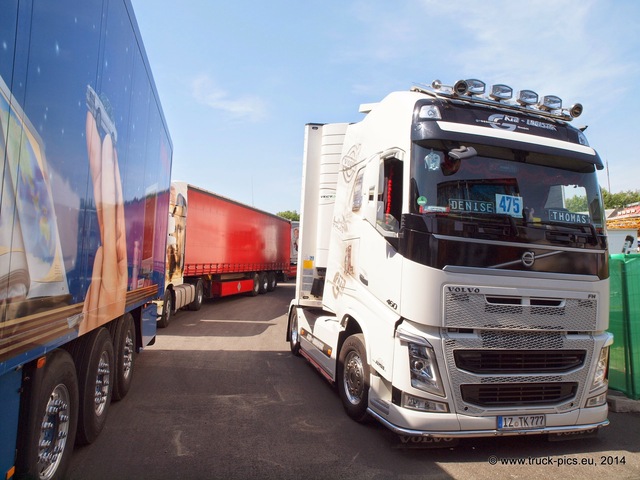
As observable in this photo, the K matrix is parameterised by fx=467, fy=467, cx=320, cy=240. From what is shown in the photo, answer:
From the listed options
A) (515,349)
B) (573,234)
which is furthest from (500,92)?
(515,349)

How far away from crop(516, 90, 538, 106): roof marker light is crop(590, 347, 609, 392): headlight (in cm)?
272

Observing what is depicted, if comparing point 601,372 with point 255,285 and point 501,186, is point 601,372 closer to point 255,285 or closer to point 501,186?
point 501,186

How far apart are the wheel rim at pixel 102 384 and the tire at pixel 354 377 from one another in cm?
256

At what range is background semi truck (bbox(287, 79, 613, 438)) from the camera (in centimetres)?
419

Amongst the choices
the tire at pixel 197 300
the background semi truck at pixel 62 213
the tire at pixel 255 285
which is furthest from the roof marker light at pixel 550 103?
the tire at pixel 255 285

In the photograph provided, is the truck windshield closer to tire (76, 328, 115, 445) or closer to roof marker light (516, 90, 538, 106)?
roof marker light (516, 90, 538, 106)

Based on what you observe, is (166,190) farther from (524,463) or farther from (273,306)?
(273,306)

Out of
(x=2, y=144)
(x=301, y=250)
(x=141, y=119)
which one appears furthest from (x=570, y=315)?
(x=141, y=119)

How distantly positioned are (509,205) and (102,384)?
4.33 metres

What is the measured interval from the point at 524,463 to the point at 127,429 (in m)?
3.85

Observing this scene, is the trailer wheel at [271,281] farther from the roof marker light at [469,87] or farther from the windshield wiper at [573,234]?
the windshield wiper at [573,234]

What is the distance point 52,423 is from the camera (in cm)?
321

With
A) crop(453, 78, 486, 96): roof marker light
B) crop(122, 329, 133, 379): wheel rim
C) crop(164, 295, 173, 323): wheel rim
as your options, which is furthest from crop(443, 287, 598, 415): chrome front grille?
crop(164, 295, 173, 323): wheel rim

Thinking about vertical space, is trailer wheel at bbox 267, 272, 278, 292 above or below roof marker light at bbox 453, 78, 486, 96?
below
